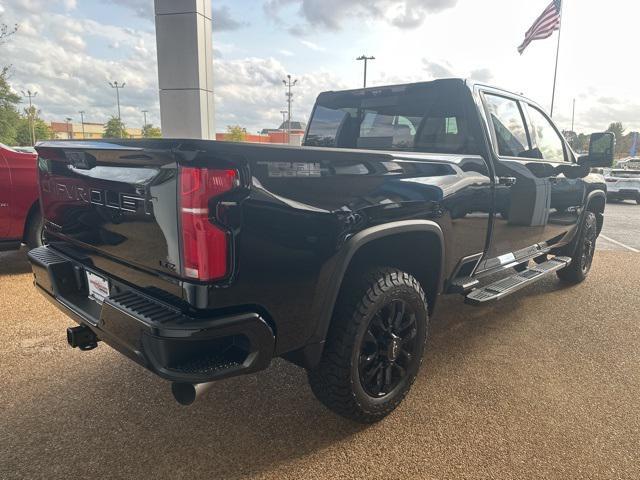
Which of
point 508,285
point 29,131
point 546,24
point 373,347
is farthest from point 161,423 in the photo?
point 29,131

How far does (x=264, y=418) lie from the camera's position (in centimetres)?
260

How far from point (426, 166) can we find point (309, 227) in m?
0.98

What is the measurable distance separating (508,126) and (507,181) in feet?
1.98

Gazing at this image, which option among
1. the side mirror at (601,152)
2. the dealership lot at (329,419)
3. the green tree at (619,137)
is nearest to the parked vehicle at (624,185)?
the side mirror at (601,152)

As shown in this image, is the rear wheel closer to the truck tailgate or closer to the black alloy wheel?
the truck tailgate

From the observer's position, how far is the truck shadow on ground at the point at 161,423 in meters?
2.23

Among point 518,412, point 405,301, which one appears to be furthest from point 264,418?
point 518,412

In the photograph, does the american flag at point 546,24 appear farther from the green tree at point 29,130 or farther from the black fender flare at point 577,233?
the green tree at point 29,130

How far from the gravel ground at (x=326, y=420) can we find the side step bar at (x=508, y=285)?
0.47m

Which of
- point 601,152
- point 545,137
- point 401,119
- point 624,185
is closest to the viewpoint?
point 401,119

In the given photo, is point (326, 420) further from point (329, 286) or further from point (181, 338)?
point (181, 338)

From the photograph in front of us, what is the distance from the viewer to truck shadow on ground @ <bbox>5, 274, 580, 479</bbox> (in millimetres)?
2229

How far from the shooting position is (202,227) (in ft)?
5.57

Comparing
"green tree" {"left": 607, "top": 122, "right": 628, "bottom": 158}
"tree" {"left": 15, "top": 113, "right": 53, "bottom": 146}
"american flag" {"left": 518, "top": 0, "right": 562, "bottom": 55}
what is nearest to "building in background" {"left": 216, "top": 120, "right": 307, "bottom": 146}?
"american flag" {"left": 518, "top": 0, "right": 562, "bottom": 55}
